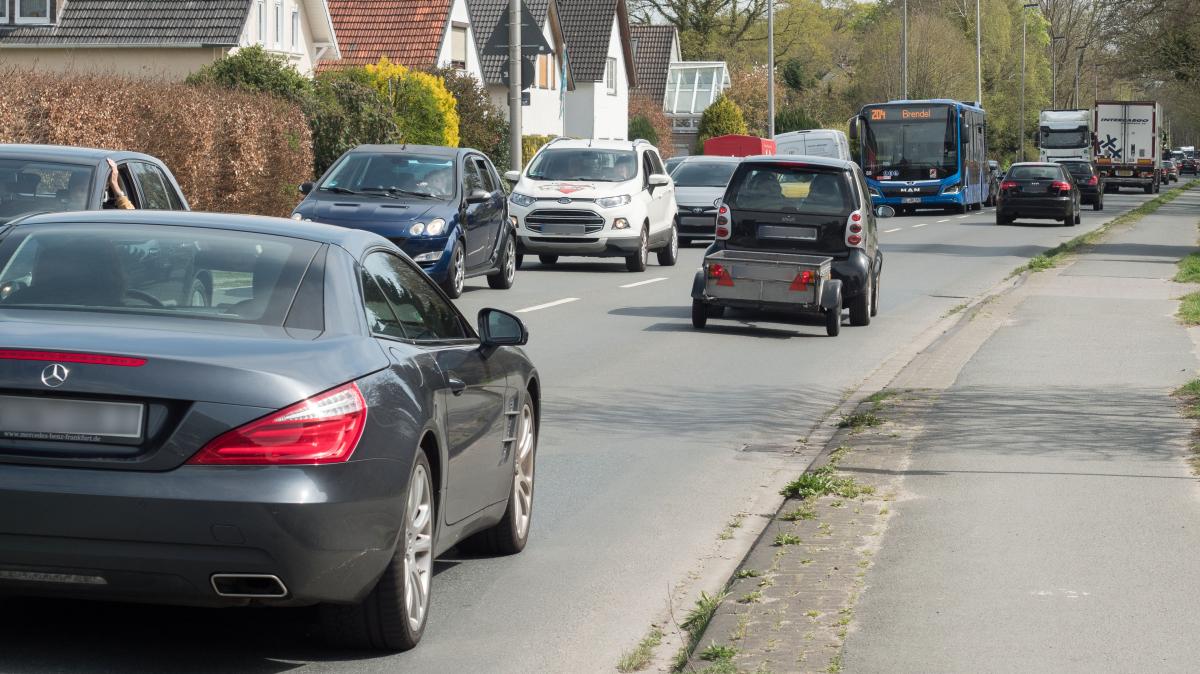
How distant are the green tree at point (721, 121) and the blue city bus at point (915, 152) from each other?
25314mm

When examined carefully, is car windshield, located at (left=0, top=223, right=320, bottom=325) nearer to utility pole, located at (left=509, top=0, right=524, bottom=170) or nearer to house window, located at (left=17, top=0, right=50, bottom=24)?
utility pole, located at (left=509, top=0, right=524, bottom=170)

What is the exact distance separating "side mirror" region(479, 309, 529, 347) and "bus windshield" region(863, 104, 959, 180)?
45.9 metres

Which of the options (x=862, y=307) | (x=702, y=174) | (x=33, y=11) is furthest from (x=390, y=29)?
(x=862, y=307)

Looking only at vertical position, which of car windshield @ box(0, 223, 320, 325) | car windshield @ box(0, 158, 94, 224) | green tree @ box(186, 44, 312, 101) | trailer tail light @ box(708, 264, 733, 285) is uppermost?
green tree @ box(186, 44, 312, 101)

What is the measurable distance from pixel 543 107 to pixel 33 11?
2769cm

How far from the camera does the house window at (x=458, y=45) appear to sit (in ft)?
191

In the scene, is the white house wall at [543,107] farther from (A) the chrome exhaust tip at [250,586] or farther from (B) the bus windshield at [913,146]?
(A) the chrome exhaust tip at [250,586]

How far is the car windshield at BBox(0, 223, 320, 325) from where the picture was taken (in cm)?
553

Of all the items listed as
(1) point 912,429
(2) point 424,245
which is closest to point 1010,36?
(2) point 424,245

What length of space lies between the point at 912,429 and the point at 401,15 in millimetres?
48452

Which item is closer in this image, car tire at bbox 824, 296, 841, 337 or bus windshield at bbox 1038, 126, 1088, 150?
car tire at bbox 824, 296, 841, 337

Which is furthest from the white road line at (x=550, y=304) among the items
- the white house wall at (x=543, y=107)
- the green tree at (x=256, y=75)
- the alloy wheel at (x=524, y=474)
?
the white house wall at (x=543, y=107)

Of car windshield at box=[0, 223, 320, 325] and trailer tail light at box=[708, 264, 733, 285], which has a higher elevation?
car windshield at box=[0, 223, 320, 325]

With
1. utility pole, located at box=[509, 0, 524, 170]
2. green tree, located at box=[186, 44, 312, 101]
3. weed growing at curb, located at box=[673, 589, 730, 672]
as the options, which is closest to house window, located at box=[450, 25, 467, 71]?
green tree, located at box=[186, 44, 312, 101]
